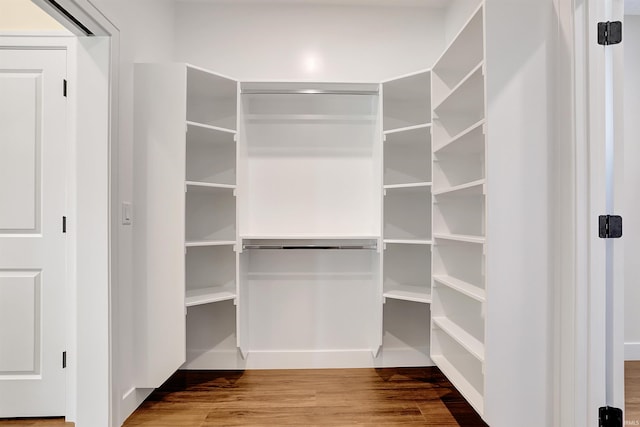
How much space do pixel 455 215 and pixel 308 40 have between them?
1.79m

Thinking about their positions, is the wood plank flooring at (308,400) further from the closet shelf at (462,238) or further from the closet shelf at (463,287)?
the closet shelf at (462,238)

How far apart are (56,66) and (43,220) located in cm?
92

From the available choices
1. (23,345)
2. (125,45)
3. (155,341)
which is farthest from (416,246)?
(23,345)

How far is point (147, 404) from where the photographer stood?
2.15 metres

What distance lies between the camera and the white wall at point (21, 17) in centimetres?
198

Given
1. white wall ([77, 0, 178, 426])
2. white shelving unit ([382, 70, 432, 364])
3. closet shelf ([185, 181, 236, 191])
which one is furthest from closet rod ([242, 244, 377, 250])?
white wall ([77, 0, 178, 426])

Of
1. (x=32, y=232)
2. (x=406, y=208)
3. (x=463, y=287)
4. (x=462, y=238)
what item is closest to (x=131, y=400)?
(x=32, y=232)

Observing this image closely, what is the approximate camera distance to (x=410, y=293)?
2.46 meters

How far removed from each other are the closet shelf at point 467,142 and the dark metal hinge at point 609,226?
65 cm

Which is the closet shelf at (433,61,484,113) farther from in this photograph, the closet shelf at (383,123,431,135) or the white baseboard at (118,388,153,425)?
the white baseboard at (118,388,153,425)

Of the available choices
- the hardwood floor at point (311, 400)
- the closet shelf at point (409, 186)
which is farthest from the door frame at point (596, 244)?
the closet shelf at point (409, 186)

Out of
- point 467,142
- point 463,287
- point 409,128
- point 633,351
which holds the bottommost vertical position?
point 633,351

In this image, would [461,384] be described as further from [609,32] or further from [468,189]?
[609,32]

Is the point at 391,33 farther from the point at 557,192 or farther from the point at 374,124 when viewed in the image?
the point at 557,192
